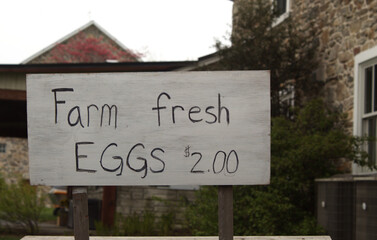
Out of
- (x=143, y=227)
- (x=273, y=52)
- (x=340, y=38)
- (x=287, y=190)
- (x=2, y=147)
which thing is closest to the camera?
(x=287, y=190)

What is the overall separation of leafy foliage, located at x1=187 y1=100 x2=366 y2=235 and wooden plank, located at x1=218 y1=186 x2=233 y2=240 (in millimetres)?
3879

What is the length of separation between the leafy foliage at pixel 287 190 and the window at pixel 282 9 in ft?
9.96

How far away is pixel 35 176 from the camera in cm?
310

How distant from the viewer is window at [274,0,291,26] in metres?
10.0

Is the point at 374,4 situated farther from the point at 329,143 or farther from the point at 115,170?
the point at 115,170

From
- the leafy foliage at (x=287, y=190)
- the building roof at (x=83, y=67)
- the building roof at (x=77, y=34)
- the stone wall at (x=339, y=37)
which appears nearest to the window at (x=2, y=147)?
the building roof at (x=77, y=34)

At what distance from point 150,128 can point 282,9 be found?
8.20 metres

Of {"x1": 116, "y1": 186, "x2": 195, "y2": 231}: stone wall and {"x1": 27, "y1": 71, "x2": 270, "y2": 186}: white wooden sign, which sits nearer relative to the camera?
{"x1": 27, "y1": 71, "x2": 270, "y2": 186}: white wooden sign

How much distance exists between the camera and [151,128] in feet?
10.1

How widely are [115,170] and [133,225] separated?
6638 mm

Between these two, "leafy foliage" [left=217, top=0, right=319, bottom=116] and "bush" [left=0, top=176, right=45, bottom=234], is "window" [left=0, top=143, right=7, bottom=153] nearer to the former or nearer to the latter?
"bush" [left=0, top=176, right=45, bottom=234]

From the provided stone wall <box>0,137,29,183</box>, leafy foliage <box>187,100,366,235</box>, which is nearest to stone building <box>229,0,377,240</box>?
leafy foliage <box>187,100,366,235</box>

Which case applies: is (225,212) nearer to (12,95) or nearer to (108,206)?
(12,95)

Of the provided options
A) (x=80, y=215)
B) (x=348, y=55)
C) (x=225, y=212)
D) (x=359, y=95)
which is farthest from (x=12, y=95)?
(x=225, y=212)
